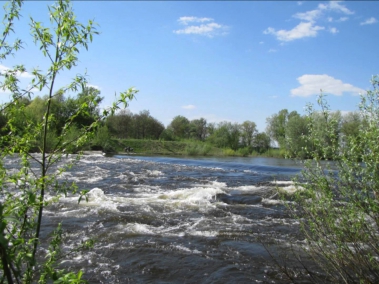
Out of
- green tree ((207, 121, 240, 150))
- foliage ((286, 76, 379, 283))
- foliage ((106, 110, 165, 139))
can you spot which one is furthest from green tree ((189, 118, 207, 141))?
foliage ((286, 76, 379, 283))

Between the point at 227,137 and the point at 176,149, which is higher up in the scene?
the point at 227,137

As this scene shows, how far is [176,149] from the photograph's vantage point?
6238cm

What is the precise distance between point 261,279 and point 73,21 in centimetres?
583

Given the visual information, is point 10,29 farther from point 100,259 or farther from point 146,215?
point 146,215

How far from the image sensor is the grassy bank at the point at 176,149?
5747 centimetres

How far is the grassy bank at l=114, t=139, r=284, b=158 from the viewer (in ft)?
189

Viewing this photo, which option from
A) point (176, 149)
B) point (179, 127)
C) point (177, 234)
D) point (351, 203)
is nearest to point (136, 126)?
point (179, 127)

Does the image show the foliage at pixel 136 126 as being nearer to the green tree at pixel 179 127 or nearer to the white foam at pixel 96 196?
the green tree at pixel 179 127

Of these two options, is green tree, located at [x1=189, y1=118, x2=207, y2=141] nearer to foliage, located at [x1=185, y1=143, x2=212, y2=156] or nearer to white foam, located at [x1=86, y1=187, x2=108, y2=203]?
foliage, located at [x1=185, y1=143, x2=212, y2=156]

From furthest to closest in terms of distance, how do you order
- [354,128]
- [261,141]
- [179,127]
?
1. [179,127]
2. [261,141]
3. [354,128]

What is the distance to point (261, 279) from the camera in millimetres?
6359

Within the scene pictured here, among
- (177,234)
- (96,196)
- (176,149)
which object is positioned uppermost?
(176,149)

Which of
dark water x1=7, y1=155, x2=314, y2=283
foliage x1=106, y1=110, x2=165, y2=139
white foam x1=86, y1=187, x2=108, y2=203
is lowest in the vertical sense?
dark water x1=7, y1=155, x2=314, y2=283

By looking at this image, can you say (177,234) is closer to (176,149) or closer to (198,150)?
(198,150)
